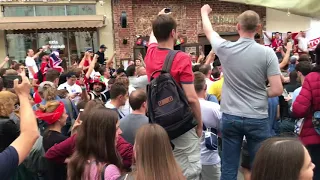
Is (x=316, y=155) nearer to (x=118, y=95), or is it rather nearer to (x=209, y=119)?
(x=209, y=119)

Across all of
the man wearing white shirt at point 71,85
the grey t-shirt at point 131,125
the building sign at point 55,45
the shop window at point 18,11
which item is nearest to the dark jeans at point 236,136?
the grey t-shirt at point 131,125

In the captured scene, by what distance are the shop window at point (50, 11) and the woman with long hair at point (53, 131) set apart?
1208 centimetres

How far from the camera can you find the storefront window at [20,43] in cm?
1488

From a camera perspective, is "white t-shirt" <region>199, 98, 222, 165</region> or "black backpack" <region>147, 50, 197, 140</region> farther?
"white t-shirt" <region>199, 98, 222, 165</region>

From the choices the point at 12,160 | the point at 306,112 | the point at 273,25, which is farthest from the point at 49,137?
the point at 273,25

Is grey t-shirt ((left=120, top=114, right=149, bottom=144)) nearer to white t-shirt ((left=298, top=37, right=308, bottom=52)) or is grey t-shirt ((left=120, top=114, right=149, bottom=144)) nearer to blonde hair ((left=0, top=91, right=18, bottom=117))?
blonde hair ((left=0, top=91, right=18, bottom=117))

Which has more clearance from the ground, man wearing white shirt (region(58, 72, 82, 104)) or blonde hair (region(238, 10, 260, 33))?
blonde hair (region(238, 10, 260, 33))

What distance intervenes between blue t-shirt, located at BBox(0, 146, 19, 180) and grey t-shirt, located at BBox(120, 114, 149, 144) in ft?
5.32

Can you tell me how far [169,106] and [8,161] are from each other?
129 centimetres

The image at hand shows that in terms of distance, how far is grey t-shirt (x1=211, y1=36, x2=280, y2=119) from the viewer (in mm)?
3285

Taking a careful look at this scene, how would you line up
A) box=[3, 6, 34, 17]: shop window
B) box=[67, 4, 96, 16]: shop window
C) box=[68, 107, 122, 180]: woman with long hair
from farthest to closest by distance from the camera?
box=[67, 4, 96, 16]: shop window < box=[3, 6, 34, 17]: shop window < box=[68, 107, 122, 180]: woman with long hair

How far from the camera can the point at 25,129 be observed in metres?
2.05

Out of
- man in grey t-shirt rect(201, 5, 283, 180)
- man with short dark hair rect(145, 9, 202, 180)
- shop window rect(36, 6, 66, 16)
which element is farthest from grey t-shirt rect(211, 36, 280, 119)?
shop window rect(36, 6, 66, 16)

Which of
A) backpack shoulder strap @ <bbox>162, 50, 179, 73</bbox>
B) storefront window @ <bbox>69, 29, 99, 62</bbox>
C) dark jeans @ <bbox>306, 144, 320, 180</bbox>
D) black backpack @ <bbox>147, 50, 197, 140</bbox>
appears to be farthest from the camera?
storefront window @ <bbox>69, 29, 99, 62</bbox>
